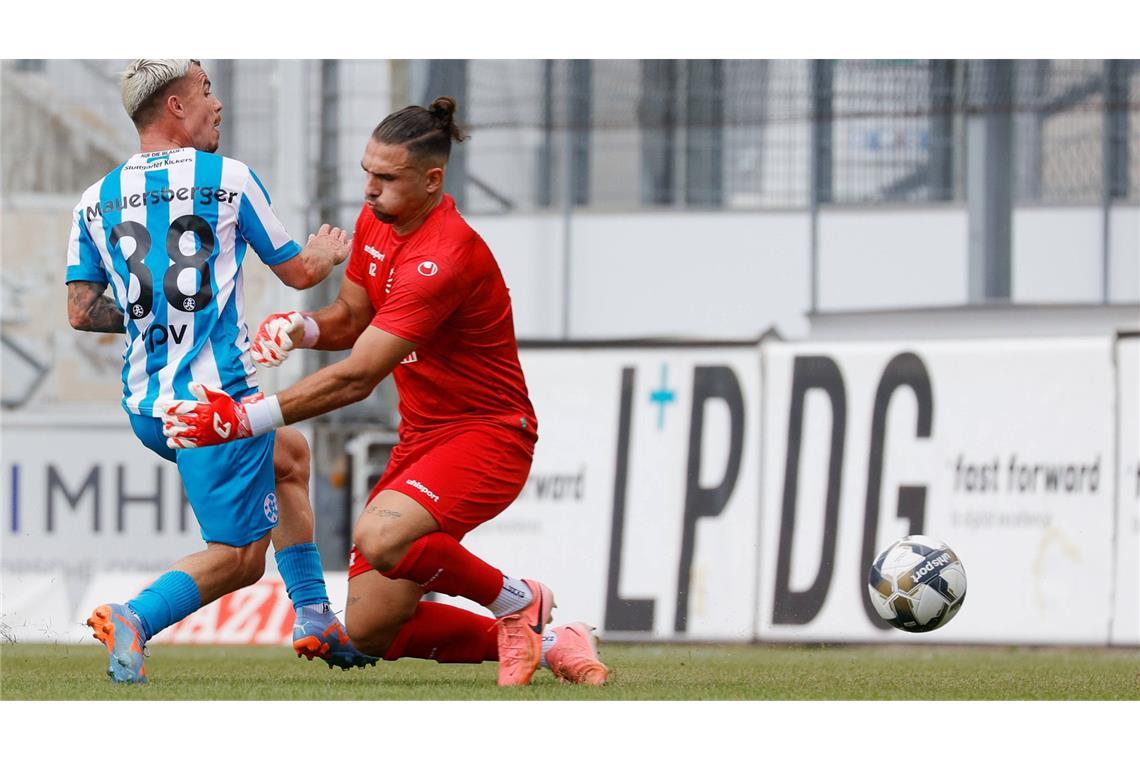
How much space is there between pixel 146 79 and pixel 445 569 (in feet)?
6.00

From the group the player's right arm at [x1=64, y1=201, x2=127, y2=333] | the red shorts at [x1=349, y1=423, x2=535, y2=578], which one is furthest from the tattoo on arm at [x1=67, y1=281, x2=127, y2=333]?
the red shorts at [x1=349, y1=423, x2=535, y2=578]

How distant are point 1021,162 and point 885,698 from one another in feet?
35.8

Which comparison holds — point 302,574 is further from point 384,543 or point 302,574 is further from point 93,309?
point 93,309

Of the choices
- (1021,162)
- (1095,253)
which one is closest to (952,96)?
(1021,162)

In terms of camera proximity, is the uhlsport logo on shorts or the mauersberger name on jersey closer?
the mauersberger name on jersey

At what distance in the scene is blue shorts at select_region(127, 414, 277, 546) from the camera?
194 inches

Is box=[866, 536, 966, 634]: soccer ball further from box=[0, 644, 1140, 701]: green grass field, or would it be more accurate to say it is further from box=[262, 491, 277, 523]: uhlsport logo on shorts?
box=[262, 491, 277, 523]: uhlsport logo on shorts

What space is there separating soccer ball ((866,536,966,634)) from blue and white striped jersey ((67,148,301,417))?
237 centimetres

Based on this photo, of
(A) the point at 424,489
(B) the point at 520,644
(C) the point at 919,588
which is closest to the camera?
(A) the point at 424,489

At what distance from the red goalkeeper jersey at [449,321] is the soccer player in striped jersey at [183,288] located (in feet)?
0.58

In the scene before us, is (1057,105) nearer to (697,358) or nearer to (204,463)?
(697,358)

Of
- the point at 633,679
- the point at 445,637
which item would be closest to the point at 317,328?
the point at 445,637

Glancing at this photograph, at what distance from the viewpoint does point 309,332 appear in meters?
5.04

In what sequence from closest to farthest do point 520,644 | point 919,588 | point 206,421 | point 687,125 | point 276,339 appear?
1. point 206,421
2. point 276,339
3. point 520,644
4. point 919,588
5. point 687,125
